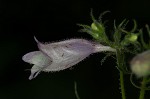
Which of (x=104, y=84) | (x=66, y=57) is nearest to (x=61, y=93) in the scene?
(x=104, y=84)

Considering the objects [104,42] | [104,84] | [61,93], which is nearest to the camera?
[104,42]

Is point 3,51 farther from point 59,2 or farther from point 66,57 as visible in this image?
point 66,57

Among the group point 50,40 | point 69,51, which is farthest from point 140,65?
point 50,40

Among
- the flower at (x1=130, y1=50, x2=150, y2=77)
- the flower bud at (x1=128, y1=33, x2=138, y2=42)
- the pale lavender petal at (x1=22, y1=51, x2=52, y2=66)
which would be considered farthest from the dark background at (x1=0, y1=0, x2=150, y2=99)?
the flower at (x1=130, y1=50, x2=150, y2=77)

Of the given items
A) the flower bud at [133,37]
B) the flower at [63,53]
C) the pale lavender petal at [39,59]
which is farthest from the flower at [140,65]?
the pale lavender petal at [39,59]

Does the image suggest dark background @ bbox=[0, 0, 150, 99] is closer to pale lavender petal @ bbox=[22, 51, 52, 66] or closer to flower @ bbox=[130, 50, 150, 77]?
pale lavender petal @ bbox=[22, 51, 52, 66]

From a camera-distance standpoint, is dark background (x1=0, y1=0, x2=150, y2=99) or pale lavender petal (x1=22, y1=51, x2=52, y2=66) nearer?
pale lavender petal (x1=22, y1=51, x2=52, y2=66)
